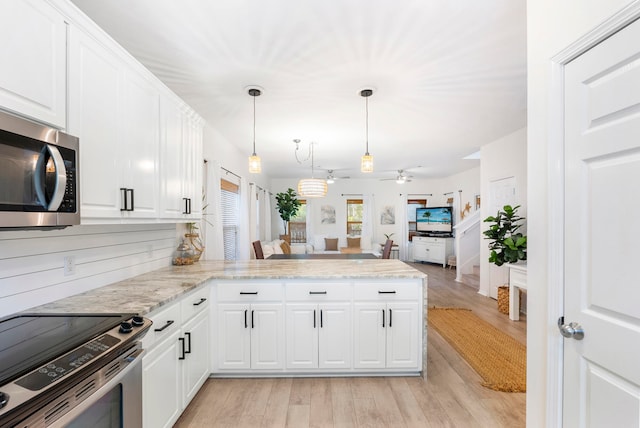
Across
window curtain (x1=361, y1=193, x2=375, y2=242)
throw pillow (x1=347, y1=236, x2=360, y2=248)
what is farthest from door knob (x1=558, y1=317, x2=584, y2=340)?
window curtain (x1=361, y1=193, x2=375, y2=242)

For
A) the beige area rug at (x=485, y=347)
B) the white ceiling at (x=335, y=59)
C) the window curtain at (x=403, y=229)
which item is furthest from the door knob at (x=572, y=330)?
the window curtain at (x=403, y=229)

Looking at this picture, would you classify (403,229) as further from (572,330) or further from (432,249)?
(572,330)

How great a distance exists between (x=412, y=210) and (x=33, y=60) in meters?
9.19

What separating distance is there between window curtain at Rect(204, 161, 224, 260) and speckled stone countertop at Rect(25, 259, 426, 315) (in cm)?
67

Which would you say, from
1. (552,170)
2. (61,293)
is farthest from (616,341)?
(61,293)

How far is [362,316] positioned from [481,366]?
1274mm

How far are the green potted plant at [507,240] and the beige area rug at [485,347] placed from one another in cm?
88

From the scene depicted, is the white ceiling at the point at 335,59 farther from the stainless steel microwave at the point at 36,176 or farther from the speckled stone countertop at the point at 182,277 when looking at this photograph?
the speckled stone countertop at the point at 182,277

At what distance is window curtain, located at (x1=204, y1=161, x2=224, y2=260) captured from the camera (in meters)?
3.70

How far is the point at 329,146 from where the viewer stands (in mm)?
4973

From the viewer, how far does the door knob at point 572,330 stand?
1232 mm

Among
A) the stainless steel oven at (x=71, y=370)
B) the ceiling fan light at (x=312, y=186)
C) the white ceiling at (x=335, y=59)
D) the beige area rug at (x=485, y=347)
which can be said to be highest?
the white ceiling at (x=335, y=59)

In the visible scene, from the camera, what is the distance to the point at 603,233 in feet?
3.78

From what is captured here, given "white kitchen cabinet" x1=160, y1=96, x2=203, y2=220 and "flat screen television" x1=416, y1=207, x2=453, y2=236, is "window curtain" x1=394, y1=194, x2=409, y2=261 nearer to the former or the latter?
"flat screen television" x1=416, y1=207, x2=453, y2=236
